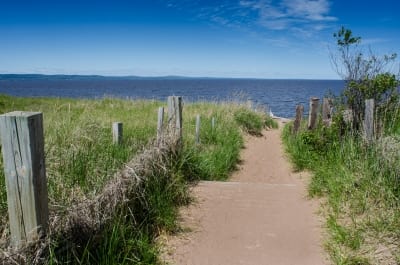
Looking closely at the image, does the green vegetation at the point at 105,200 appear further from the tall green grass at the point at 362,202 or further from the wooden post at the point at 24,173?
the tall green grass at the point at 362,202

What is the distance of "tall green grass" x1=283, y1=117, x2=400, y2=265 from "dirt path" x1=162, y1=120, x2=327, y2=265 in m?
0.24

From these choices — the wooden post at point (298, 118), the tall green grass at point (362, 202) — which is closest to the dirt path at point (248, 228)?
the tall green grass at point (362, 202)

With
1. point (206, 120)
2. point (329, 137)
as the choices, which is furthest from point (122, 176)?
point (206, 120)

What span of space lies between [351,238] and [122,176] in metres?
2.53

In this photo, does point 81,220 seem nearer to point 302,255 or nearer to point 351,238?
point 302,255

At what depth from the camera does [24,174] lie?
6.77 ft

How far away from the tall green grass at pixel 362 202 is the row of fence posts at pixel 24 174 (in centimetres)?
267

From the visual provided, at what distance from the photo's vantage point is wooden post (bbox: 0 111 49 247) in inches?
79.1

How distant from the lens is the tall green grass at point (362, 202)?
3.07 metres

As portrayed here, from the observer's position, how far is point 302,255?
10.6ft

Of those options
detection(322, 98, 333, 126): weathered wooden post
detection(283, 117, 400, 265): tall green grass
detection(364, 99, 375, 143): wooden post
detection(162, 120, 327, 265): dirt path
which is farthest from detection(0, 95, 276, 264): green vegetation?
detection(322, 98, 333, 126): weathered wooden post

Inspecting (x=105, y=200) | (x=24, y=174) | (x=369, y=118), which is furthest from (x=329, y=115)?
(x=24, y=174)

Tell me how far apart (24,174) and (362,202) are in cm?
362

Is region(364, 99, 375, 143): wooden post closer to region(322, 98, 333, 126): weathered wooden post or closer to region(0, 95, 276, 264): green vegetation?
region(322, 98, 333, 126): weathered wooden post
